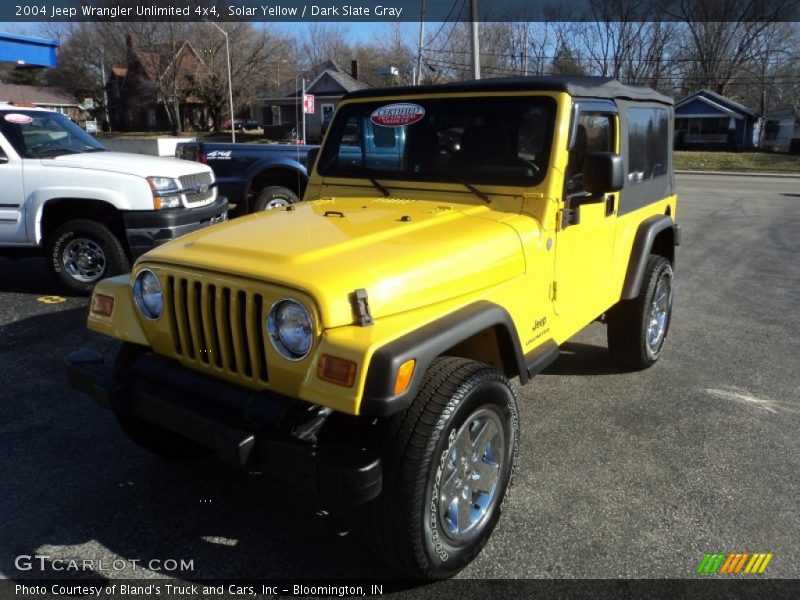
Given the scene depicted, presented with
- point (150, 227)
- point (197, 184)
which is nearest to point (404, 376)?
point (150, 227)

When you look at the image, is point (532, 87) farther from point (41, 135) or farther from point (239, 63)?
point (239, 63)

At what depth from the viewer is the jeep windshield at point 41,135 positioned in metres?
6.62

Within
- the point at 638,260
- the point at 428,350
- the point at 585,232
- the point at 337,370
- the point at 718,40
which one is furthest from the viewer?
the point at 718,40

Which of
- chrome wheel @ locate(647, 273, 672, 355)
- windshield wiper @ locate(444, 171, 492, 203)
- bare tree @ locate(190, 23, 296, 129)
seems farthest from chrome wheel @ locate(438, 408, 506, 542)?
bare tree @ locate(190, 23, 296, 129)

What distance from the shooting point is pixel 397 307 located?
2477mm

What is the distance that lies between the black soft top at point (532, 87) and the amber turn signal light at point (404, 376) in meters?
1.90

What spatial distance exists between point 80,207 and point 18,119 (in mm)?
1212

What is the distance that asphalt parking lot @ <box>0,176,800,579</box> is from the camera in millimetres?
2762

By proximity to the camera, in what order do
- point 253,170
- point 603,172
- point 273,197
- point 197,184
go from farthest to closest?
point 253,170
point 273,197
point 197,184
point 603,172

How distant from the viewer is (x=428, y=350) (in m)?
2.32

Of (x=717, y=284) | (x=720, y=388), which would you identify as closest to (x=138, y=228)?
(x=720, y=388)

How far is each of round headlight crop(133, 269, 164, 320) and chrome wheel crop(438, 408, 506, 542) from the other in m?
1.39

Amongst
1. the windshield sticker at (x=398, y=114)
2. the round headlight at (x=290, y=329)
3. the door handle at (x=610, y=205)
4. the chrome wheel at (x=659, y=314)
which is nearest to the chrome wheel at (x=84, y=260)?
the windshield sticker at (x=398, y=114)

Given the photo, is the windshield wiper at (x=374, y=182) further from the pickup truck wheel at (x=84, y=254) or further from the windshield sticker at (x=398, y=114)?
the pickup truck wheel at (x=84, y=254)
